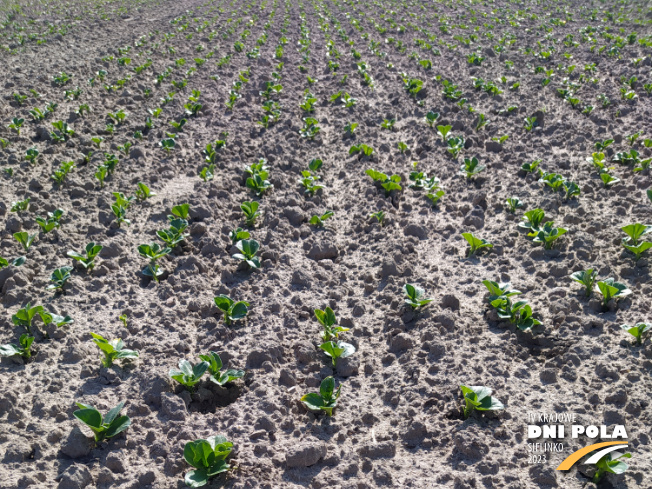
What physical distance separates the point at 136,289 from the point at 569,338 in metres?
3.47

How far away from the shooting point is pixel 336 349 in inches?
134

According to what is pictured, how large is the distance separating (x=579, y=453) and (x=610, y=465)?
0.16 m

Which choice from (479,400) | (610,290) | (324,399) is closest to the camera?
(479,400)

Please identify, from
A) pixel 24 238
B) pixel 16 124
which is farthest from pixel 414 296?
pixel 16 124

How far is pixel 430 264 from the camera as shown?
180 inches

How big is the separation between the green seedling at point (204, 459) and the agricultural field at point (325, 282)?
0.5 inches

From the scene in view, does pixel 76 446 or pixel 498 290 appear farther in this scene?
pixel 498 290

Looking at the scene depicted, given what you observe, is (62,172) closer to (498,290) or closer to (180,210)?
(180,210)

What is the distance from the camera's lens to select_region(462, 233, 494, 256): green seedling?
447 cm

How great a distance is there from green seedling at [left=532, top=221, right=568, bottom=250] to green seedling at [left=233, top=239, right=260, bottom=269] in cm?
251

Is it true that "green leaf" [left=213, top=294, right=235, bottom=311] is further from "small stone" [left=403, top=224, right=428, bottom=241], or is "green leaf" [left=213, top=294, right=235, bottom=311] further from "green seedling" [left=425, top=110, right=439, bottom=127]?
"green seedling" [left=425, top=110, right=439, bottom=127]

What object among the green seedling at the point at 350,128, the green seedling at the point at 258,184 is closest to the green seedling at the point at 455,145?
the green seedling at the point at 350,128

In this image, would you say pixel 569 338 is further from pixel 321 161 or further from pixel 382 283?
pixel 321 161

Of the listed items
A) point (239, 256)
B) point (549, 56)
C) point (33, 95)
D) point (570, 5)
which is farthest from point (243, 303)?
point (570, 5)
